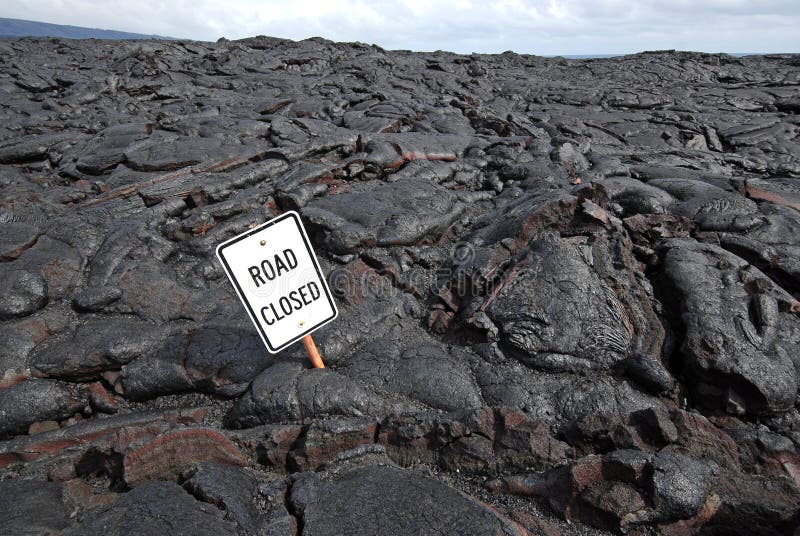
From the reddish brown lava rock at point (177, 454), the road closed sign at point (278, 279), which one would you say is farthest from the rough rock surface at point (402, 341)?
the road closed sign at point (278, 279)

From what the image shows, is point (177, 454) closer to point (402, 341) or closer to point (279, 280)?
point (279, 280)

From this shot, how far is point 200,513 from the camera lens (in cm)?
249

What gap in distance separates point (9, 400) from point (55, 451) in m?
0.86

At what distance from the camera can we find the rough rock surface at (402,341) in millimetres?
2762

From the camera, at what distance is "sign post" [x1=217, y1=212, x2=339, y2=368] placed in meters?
3.41

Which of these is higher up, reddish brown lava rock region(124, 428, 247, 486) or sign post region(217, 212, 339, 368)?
sign post region(217, 212, 339, 368)

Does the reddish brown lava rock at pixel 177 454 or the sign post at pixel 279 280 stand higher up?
the sign post at pixel 279 280

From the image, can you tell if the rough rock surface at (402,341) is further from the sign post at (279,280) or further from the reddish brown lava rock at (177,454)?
the sign post at (279,280)

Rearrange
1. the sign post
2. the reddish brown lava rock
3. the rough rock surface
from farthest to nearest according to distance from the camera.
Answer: the sign post → the reddish brown lava rock → the rough rock surface

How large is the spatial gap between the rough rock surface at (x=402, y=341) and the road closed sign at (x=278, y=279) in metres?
0.59

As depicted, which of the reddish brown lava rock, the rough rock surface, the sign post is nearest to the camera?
the rough rock surface

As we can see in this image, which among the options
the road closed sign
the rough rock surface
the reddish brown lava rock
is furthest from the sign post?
the reddish brown lava rock

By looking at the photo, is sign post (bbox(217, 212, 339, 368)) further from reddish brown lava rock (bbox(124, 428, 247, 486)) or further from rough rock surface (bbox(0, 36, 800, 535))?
reddish brown lava rock (bbox(124, 428, 247, 486))

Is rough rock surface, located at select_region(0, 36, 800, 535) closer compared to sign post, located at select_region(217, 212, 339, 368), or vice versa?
rough rock surface, located at select_region(0, 36, 800, 535)
